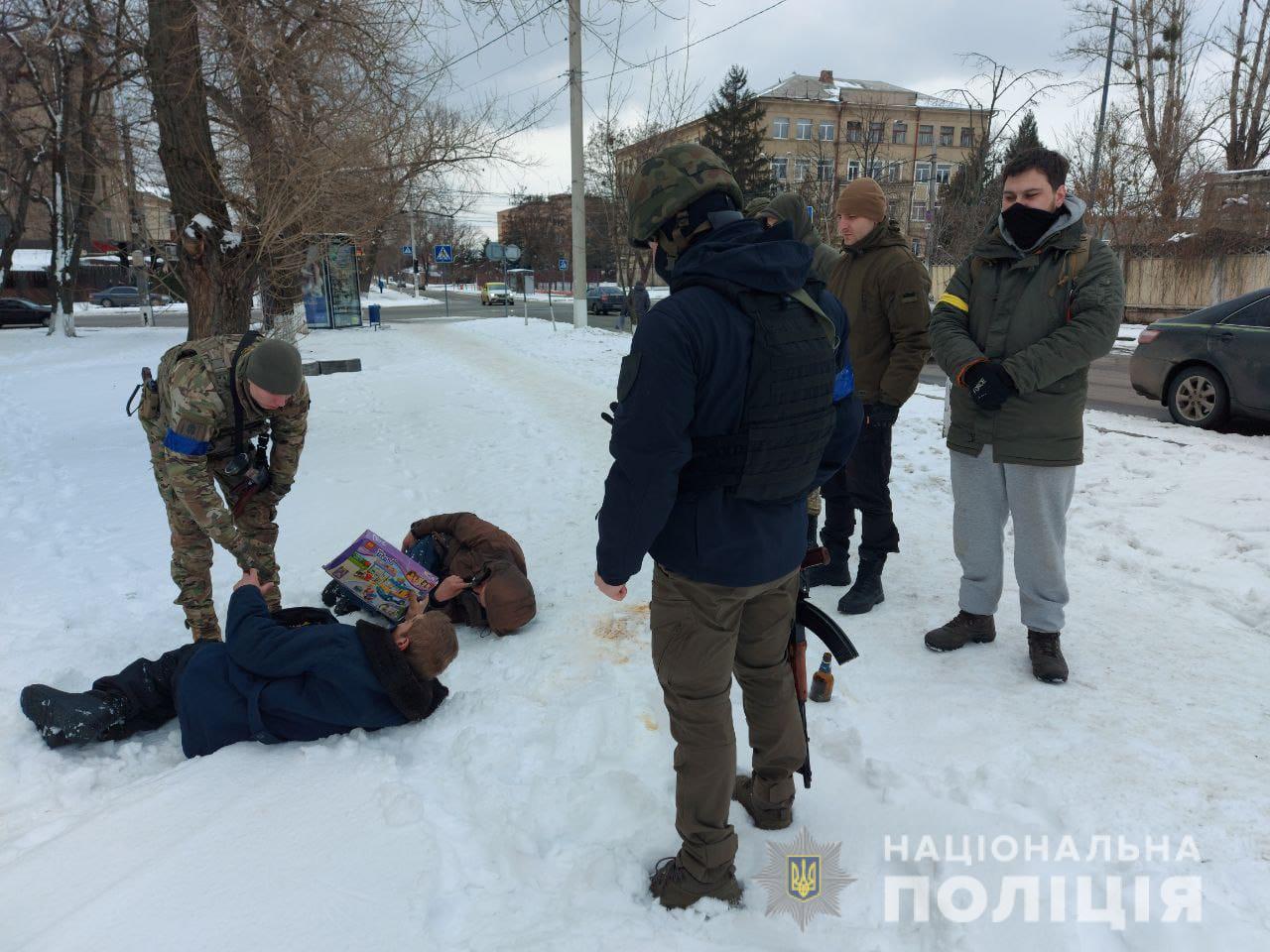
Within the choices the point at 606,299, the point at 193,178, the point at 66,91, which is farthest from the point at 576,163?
the point at 606,299

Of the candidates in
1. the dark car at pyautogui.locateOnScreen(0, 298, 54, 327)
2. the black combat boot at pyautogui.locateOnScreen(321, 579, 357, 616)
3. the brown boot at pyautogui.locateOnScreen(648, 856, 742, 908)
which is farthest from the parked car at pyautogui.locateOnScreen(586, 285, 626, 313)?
the brown boot at pyautogui.locateOnScreen(648, 856, 742, 908)

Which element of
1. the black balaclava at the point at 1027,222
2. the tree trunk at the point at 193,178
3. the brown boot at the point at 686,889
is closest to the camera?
the brown boot at the point at 686,889

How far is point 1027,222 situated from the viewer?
3033 mm

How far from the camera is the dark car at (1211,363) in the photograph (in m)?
7.74

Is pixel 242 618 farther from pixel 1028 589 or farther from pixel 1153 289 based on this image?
pixel 1153 289

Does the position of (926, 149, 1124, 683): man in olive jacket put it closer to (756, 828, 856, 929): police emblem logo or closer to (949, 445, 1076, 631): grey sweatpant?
(949, 445, 1076, 631): grey sweatpant

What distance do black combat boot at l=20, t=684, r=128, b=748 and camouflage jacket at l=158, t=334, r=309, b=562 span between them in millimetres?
793

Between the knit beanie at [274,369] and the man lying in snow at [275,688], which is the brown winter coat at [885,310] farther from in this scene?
the knit beanie at [274,369]

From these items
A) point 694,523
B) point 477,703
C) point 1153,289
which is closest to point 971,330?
point 694,523

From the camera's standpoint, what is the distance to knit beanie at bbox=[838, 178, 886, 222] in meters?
3.74

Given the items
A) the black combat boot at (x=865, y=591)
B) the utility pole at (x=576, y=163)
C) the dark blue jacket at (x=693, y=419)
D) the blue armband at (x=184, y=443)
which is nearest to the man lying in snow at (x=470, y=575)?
the blue armband at (x=184, y=443)

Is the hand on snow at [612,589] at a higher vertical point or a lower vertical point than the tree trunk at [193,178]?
lower

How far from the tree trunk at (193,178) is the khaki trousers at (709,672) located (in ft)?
22.6

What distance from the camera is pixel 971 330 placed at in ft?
10.7
